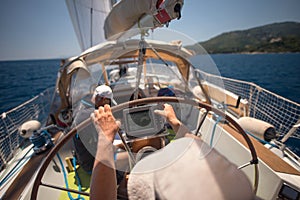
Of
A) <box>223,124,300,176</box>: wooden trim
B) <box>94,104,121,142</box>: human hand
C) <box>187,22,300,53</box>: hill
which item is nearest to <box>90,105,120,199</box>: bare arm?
<box>94,104,121,142</box>: human hand

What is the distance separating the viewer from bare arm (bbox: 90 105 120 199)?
1.97ft

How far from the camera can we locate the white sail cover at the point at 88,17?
514cm

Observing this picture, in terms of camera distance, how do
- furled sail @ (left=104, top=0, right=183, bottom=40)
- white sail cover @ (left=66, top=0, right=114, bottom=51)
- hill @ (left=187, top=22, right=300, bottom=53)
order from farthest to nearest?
hill @ (left=187, top=22, right=300, bottom=53) < white sail cover @ (left=66, top=0, right=114, bottom=51) < furled sail @ (left=104, top=0, right=183, bottom=40)

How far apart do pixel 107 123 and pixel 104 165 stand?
0.57ft

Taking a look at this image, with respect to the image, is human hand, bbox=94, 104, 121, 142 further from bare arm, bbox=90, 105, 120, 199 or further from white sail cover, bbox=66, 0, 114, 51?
white sail cover, bbox=66, 0, 114, 51

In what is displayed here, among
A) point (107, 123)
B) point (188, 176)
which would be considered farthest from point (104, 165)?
point (188, 176)

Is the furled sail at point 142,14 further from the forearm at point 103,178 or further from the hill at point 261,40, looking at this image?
the hill at point 261,40

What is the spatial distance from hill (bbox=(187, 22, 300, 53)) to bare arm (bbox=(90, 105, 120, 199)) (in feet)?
229

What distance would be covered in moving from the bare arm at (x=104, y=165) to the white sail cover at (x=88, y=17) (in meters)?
5.14

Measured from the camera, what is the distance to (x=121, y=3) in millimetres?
1371

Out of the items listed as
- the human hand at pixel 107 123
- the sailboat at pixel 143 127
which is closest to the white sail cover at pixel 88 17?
the sailboat at pixel 143 127

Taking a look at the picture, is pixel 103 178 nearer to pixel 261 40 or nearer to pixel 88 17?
pixel 88 17

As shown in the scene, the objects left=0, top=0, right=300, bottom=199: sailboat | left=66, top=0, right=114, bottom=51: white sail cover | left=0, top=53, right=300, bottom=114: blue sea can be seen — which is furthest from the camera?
left=0, top=53, right=300, bottom=114: blue sea

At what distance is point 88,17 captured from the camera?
5.66 meters
